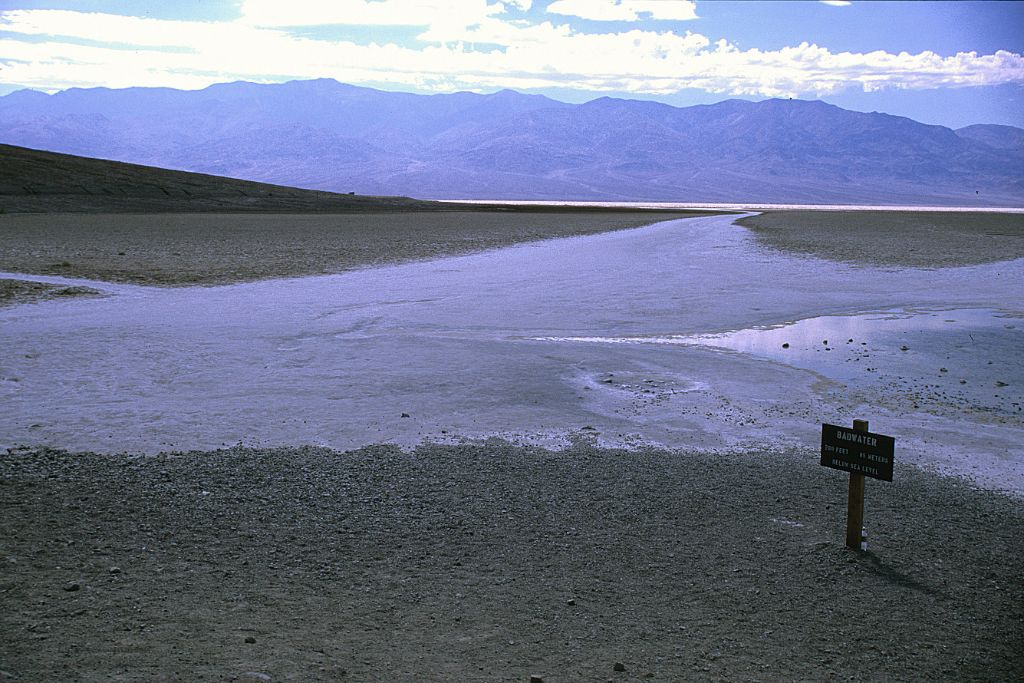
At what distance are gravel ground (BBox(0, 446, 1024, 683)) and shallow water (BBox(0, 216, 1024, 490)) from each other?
0.92 m

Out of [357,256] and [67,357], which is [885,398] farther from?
[357,256]

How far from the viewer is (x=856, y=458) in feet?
18.1

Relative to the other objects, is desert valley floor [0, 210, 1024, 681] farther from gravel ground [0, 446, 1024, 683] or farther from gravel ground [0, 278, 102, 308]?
gravel ground [0, 278, 102, 308]

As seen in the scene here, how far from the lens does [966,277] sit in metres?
22.0

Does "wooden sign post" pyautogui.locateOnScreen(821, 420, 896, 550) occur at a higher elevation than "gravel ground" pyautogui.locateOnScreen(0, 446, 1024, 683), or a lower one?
higher

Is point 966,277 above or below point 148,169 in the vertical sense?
below

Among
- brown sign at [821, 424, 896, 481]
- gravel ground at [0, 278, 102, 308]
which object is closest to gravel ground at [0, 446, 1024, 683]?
brown sign at [821, 424, 896, 481]

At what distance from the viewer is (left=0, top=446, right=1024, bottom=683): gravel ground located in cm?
435

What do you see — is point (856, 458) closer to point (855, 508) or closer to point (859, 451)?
point (859, 451)

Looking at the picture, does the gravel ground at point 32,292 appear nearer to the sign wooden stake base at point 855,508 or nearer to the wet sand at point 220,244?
the wet sand at point 220,244

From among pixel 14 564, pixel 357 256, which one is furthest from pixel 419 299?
pixel 14 564

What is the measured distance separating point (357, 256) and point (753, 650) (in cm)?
2292

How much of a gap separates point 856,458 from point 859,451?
50 mm

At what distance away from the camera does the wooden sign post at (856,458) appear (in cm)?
537
